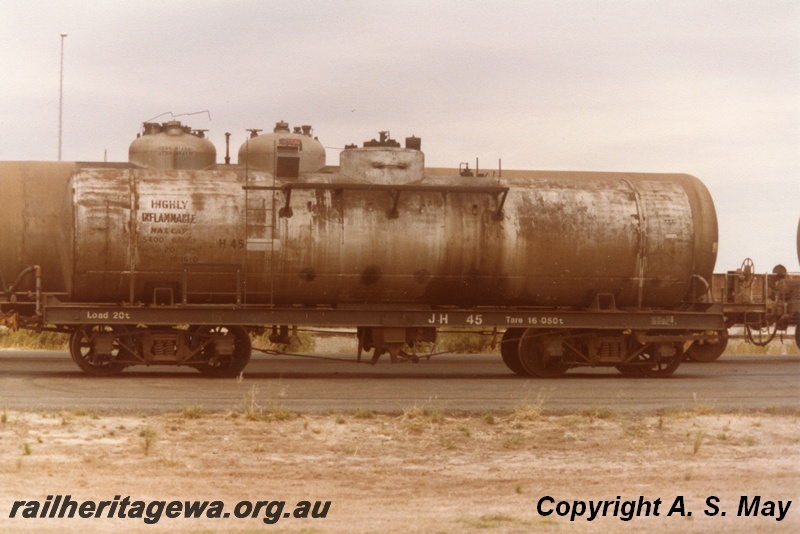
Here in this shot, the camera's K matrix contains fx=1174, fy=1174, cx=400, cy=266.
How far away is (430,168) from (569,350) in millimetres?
4483

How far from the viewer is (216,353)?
2050 centimetres

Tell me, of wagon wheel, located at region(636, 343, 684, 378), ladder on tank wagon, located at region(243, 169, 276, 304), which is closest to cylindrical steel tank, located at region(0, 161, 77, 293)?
ladder on tank wagon, located at region(243, 169, 276, 304)

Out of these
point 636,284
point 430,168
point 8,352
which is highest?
point 430,168

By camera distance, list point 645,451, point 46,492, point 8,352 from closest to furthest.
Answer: point 46,492 < point 645,451 < point 8,352

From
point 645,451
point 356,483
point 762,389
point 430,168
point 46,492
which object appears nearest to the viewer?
point 46,492

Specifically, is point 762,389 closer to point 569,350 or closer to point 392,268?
point 569,350

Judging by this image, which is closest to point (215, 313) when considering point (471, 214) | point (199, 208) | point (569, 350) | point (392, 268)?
point (199, 208)

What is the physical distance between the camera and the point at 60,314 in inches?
780

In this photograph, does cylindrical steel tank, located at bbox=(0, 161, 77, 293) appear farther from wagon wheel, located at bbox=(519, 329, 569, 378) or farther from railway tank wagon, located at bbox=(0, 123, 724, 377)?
wagon wheel, located at bbox=(519, 329, 569, 378)

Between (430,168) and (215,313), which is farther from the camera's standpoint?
(430,168)

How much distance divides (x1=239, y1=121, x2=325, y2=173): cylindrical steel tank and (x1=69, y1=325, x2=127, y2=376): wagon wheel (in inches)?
151

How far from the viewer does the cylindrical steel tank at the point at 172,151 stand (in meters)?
21.2

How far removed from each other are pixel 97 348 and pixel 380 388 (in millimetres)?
5006

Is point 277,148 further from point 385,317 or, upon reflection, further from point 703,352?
point 703,352
